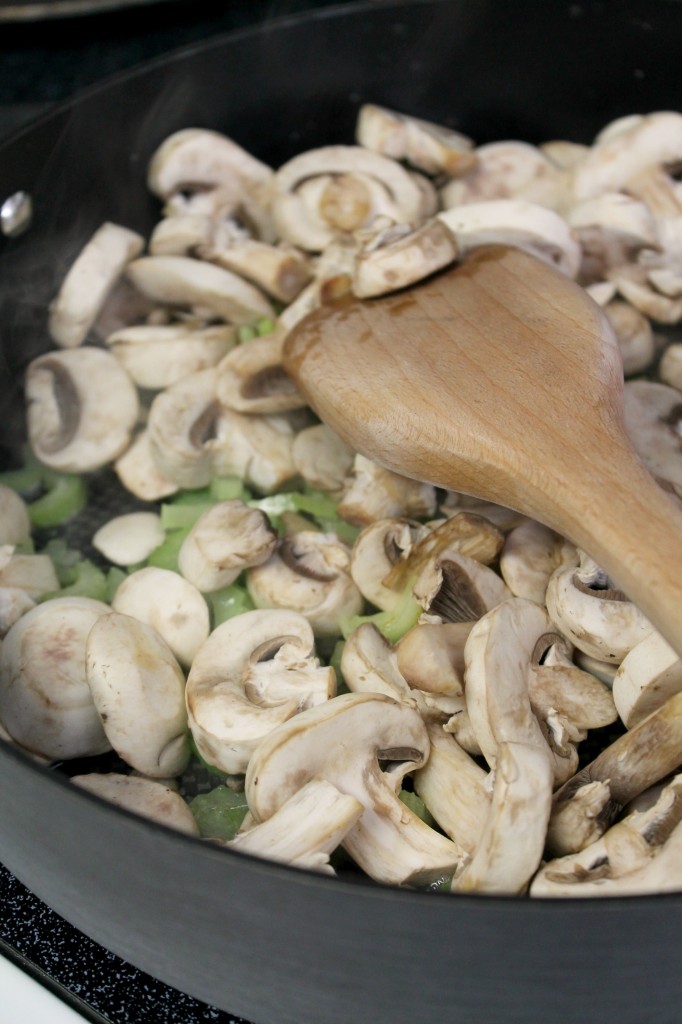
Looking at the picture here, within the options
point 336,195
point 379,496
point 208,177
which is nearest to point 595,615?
point 379,496

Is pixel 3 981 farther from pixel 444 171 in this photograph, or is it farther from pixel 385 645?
pixel 444 171


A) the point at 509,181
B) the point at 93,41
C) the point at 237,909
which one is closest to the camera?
the point at 237,909

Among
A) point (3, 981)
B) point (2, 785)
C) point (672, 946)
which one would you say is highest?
point (2, 785)

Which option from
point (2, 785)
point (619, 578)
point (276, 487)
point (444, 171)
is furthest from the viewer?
point (444, 171)

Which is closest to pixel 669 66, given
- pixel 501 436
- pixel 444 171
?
pixel 444 171

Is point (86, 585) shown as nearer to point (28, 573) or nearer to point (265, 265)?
point (28, 573)

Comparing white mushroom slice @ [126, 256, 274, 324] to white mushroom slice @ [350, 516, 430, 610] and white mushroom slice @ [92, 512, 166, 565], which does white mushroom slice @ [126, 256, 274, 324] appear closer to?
white mushroom slice @ [92, 512, 166, 565]
